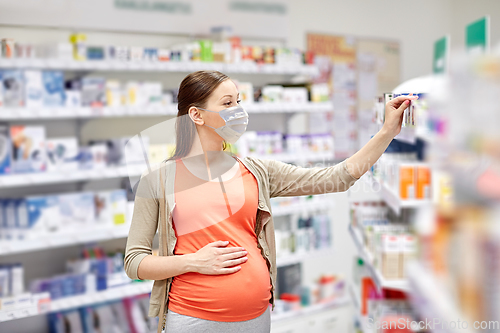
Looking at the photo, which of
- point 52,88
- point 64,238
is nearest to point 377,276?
point 64,238

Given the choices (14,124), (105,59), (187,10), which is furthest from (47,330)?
(187,10)

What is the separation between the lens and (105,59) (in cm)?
316

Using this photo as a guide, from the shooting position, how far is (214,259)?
4.86 feet

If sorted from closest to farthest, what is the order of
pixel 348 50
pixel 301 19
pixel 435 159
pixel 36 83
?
1. pixel 435 159
2. pixel 36 83
3. pixel 301 19
4. pixel 348 50

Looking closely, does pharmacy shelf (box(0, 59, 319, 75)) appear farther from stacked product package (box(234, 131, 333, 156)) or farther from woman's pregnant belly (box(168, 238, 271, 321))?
woman's pregnant belly (box(168, 238, 271, 321))

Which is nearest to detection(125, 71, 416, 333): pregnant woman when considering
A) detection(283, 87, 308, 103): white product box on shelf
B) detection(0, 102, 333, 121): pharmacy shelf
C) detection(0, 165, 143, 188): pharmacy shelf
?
detection(0, 165, 143, 188): pharmacy shelf

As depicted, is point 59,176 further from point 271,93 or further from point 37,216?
point 271,93

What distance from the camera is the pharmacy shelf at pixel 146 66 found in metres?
→ 2.93

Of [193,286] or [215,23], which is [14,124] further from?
[193,286]

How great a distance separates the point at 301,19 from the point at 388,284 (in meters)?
3.17

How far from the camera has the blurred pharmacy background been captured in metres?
2.69

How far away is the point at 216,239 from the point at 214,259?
0.08 metres

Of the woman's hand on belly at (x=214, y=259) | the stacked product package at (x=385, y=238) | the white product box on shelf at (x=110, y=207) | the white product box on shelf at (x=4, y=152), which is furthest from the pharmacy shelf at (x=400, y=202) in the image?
the white product box on shelf at (x=4, y=152)

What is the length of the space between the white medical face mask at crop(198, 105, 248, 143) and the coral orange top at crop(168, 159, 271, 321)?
6.6 inches
